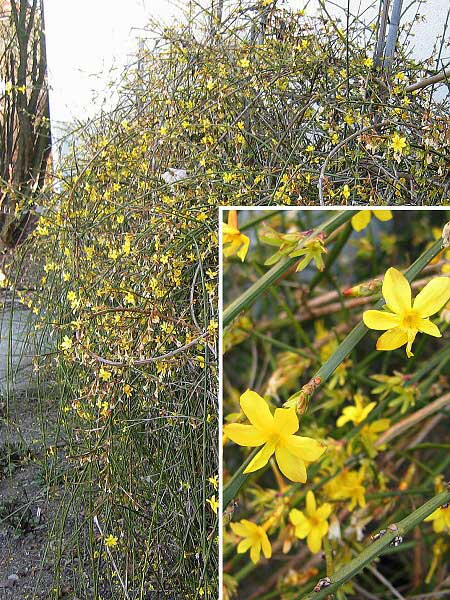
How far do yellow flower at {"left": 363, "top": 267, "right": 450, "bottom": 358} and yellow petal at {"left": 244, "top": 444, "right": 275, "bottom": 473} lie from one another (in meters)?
0.15

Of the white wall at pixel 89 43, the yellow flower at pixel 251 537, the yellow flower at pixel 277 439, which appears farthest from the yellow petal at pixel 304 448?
the white wall at pixel 89 43

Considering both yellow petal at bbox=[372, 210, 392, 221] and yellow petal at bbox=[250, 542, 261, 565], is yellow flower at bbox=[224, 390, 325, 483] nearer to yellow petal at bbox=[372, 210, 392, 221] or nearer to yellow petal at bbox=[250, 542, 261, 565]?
yellow petal at bbox=[250, 542, 261, 565]

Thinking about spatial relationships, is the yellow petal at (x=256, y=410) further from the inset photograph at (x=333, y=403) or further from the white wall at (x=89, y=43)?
the white wall at (x=89, y=43)

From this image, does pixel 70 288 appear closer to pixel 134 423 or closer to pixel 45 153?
pixel 134 423

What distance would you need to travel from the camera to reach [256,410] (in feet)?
2.26

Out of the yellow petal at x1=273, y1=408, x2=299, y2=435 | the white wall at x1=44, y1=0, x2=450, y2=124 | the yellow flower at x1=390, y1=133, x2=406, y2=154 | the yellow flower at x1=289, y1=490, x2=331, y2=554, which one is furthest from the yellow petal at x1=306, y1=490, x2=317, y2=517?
the white wall at x1=44, y1=0, x2=450, y2=124

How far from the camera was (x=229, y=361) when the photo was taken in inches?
30.3

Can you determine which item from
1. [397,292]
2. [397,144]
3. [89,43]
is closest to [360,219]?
[397,292]

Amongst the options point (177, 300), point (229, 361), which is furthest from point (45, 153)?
point (229, 361)

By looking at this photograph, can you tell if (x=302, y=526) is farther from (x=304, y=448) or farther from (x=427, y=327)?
(x=427, y=327)

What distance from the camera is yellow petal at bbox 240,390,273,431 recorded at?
0.68 m

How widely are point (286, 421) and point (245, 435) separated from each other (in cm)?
5

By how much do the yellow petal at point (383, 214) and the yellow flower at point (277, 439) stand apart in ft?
0.72

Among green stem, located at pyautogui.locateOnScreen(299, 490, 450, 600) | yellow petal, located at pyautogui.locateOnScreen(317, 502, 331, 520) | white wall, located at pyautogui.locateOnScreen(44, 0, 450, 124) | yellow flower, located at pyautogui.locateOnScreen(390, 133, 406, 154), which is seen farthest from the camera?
white wall, located at pyautogui.locateOnScreen(44, 0, 450, 124)
